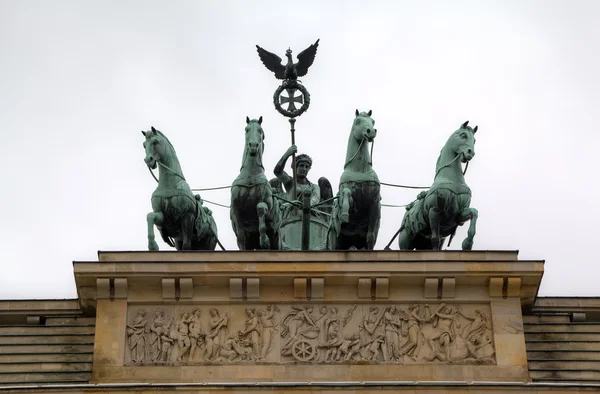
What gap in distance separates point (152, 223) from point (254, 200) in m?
1.75

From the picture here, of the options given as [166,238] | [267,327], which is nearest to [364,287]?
[267,327]

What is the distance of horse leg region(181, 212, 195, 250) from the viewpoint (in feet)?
124

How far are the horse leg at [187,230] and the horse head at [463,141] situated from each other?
447 cm

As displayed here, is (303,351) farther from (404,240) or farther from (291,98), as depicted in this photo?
(291,98)

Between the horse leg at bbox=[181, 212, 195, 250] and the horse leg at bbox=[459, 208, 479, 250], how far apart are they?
14.5 ft

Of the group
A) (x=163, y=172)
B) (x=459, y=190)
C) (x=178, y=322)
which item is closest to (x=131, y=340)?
(x=178, y=322)

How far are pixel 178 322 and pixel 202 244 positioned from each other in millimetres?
2612

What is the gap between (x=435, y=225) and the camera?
124 feet

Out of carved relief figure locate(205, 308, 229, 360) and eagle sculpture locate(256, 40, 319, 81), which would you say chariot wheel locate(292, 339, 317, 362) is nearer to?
carved relief figure locate(205, 308, 229, 360)

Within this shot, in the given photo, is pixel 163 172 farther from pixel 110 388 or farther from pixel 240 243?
pixel 110 388

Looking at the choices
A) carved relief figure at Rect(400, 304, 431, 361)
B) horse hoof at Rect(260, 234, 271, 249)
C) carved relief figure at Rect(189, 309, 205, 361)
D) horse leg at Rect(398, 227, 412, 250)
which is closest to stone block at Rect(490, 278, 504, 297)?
carved relief figure at Rect(400, 304, 431, 361)

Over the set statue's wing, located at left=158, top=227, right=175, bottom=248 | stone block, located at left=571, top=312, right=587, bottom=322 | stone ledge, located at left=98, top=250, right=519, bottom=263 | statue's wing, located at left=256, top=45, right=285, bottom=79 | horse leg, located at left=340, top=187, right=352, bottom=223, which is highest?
statue's wing, located at left=256, top=45, right=285, bottom=79

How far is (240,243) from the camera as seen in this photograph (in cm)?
3862

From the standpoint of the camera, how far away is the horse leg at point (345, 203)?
124 ft
